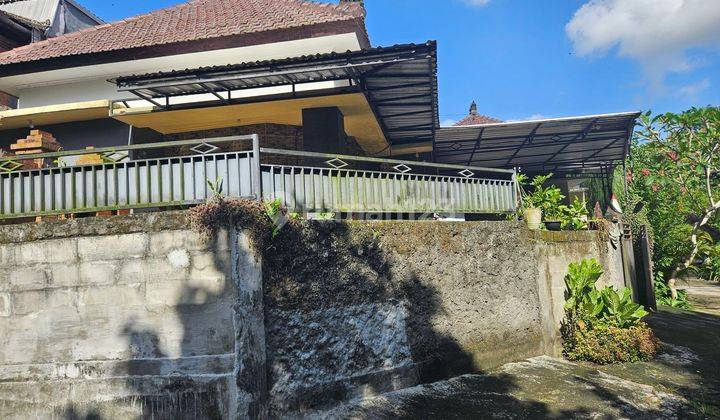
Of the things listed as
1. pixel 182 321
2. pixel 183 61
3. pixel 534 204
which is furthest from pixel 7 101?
pixel 534 204

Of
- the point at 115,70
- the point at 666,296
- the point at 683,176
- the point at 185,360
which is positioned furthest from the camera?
the point at 683,176

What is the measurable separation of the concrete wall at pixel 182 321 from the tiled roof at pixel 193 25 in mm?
5688

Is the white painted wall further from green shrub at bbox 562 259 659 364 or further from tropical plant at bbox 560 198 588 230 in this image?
green shrub at bbox 562 259 659 364

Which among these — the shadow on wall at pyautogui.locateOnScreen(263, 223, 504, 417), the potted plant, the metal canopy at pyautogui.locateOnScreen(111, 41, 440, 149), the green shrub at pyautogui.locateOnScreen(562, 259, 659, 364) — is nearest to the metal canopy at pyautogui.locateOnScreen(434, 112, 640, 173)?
the potted plant

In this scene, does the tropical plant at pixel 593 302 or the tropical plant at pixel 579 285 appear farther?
the tropical plant at pixel 579 285

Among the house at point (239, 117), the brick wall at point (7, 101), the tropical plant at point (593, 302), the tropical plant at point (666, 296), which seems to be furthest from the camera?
the tropical plant at point (666, 296)

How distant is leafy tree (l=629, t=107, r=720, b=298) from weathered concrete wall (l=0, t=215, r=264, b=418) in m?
12.0

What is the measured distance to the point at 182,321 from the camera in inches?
169

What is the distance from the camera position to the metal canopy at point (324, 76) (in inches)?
259

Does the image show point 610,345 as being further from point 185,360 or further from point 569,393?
point 185,360

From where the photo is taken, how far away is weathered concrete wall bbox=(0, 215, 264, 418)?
421 centimetres

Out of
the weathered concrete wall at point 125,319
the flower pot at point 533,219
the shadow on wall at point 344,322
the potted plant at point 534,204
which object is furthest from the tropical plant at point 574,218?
the weathered concrete wall at point 125,319

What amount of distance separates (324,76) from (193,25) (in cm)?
448

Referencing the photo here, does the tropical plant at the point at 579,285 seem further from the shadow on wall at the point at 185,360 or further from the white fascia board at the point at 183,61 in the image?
the white fascia board at the point at 183,61
